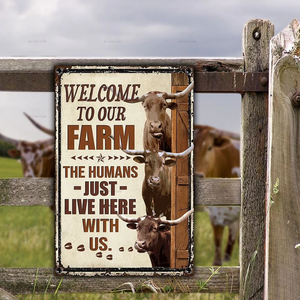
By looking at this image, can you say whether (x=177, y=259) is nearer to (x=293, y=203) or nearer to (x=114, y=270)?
(x=114, y=270)

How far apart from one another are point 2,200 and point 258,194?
2.14 m

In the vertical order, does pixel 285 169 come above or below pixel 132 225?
above

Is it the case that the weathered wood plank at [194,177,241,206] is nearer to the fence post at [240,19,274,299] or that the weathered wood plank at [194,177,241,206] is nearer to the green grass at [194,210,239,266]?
the fence post at [240,19,274,299]

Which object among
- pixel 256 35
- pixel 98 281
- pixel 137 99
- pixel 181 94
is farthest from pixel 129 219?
pixel 256 35

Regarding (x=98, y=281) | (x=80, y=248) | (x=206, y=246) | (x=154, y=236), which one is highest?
(x=154, y=236)

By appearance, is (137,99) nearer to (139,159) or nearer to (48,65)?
(139,159)

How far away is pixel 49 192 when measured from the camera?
13.1 feet

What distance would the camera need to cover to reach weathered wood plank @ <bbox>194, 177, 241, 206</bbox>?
13.1 feet

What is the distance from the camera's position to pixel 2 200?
158 inches

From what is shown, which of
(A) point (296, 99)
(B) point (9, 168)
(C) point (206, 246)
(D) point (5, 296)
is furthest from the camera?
(B) point (9, 168)

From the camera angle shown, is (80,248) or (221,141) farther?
(221,141)

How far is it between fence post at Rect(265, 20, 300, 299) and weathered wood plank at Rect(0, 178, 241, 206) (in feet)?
2.65

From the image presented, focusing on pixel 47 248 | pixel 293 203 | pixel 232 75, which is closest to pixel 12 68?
pixel 232 75

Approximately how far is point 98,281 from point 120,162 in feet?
3.38
